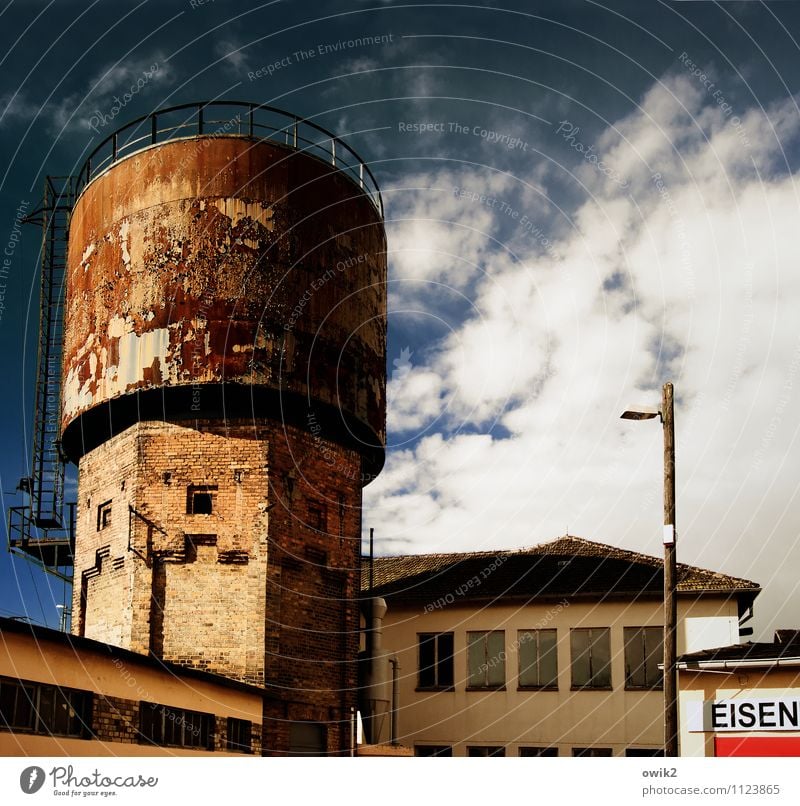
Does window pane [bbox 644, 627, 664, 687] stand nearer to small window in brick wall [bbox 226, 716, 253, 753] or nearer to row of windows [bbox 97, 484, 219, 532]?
small window in brick wall [bbox 226, 716, 253, 753]

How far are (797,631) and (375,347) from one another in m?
11.5

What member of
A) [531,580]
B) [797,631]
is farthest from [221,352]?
[797,631]

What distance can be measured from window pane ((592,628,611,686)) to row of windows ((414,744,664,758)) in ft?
5.37

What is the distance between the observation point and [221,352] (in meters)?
21.7

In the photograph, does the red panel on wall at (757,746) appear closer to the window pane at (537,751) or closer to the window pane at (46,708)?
the window pane at (537,751)

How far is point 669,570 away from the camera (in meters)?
16.4

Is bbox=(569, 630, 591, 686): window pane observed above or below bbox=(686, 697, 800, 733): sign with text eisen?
above

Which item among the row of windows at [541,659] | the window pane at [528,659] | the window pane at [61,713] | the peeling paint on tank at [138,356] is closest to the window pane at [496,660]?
the row of windows at [541,659]

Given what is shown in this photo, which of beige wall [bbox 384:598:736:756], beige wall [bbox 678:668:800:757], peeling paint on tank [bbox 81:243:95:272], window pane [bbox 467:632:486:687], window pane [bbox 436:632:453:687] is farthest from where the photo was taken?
window pane [bbox 436:632:453:687]

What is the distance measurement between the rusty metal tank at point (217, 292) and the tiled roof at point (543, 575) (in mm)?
7747

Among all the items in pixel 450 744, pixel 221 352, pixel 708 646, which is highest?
pixel 221 352

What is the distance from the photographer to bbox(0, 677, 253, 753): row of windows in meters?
14.5

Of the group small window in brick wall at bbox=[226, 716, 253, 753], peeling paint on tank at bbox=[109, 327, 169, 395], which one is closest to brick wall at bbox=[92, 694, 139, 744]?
small window in brick wall at bbox=[226, 716, 253, 753]
